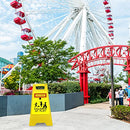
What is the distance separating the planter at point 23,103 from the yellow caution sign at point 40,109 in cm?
295

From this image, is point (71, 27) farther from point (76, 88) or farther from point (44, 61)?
point (76, 88)

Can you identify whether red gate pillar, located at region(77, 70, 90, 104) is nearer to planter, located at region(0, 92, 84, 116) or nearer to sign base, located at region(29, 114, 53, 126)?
planter, located at region(0, 92, 84, 116)

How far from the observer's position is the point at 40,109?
8289 mm

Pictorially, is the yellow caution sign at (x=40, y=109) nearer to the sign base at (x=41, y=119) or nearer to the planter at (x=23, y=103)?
the sign base at (x=41, y=119)

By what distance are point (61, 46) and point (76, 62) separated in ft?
9.75

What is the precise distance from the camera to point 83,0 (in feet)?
98.3

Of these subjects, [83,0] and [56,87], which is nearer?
[56,87]

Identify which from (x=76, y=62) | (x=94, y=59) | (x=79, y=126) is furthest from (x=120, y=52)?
(x=79, y=126)

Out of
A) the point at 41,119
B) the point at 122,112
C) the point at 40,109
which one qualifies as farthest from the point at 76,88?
the point at 41,119

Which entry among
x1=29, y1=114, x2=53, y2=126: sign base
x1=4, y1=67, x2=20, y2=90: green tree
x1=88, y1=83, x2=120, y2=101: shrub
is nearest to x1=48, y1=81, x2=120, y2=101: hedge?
x1=88, y1=83, x2=120, y2=101: shrub

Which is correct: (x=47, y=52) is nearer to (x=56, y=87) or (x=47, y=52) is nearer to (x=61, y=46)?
(x=61, y=46)

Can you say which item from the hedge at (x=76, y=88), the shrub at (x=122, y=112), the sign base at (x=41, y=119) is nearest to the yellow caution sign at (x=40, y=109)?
the sign base at (x=41, y=119)

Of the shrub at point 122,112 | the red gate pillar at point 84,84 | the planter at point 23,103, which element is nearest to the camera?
the shrub at point 122,112

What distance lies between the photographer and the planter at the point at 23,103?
10.6 meters
